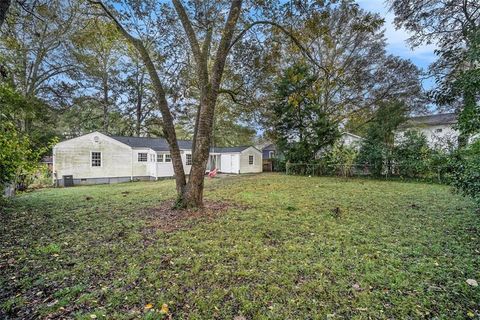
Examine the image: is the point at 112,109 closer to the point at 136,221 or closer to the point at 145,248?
the point at 136,221

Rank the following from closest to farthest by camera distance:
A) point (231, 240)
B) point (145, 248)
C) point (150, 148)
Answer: point (145, 248)
point (231, 240)
point (150, 148)

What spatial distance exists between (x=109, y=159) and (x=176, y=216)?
13.0 meters

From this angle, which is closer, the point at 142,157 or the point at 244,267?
the point at 244,267

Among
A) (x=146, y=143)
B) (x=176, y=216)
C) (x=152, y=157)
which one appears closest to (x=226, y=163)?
(x=152, y=157)

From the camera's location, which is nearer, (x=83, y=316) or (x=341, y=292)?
(x=83, y=316)

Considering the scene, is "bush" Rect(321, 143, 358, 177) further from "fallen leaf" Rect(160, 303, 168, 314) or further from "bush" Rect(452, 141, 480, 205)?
"fallen leaf" Rect(160, 303, 168, 314)

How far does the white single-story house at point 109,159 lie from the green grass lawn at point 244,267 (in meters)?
10.5

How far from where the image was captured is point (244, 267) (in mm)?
2881

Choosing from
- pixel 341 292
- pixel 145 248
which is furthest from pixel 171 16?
pixel 341 292

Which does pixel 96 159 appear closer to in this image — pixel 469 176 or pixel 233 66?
pixel 233 66

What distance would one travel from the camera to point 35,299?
2.20 meters

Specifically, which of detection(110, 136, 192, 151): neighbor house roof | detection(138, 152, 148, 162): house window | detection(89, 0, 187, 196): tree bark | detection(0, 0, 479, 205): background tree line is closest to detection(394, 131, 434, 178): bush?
Answer: detection(0, 0, 479, 205): background tree line

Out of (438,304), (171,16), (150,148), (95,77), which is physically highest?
(95,77)

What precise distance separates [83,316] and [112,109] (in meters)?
22.9
